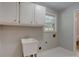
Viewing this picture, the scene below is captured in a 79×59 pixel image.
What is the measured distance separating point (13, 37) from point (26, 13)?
542mm

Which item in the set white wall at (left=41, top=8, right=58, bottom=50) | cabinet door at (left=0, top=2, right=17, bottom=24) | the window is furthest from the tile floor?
cabinet door at (left=0, top=2, right=17, bottom=24)

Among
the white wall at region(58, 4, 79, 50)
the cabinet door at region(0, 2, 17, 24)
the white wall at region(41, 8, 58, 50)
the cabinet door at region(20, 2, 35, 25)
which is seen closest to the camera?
the cabinet door at region(0, 2, 17, 24)

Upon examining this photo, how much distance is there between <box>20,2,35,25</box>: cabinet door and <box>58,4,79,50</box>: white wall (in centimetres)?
61

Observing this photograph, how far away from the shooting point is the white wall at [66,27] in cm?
217

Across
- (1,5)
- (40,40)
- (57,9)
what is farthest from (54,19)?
(1,5)

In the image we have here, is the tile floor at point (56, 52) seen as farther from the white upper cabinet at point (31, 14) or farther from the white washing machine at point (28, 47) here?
the white upper cabinet at point (31, 14)

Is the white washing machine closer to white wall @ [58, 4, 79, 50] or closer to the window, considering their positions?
the window

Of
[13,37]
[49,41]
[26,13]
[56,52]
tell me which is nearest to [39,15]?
[26,13]

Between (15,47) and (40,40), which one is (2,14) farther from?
(40,40)

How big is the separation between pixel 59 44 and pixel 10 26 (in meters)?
1.08

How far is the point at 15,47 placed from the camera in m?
1.97

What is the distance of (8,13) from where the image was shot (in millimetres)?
1759

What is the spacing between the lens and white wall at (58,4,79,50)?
2.17 m

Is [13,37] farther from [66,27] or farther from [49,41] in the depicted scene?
[66,27]
